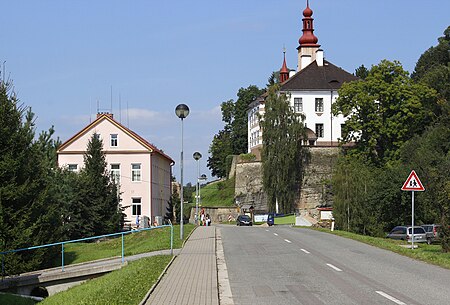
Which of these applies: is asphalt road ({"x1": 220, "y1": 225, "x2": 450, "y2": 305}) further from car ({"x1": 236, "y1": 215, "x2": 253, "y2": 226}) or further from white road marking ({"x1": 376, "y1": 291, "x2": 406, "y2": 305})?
car ({"x1": 236, "y1": 215, "x2": 253, "y2": 226})

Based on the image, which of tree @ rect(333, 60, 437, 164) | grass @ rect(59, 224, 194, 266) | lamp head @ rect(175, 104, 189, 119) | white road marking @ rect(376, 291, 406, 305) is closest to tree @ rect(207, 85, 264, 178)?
tree @ rect(333, 60, 437, 164)

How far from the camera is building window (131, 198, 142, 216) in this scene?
243ft

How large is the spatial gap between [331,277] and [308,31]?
287 feet

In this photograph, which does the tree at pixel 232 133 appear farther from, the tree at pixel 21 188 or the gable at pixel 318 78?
the tree at pixel 21 188

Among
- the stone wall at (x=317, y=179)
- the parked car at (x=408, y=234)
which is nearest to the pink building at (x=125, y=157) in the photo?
the stone wall at (x=317, y=179)

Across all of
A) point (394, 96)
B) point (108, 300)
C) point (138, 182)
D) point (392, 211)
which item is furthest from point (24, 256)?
point (394, 96)

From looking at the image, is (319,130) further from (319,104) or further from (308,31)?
(308,31)

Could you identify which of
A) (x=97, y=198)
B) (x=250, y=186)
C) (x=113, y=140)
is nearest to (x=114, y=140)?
(x=113, y=140)

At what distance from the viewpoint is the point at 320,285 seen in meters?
15.1

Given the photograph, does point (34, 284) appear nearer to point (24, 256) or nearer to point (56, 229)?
point (24, 256)

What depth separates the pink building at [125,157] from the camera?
243ft

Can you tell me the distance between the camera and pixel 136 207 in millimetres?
74438

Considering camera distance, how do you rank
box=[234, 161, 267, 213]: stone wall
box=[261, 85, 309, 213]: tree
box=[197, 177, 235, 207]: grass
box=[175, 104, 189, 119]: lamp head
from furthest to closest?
box=[197, 177, 235, 207]: grass < box=[234, 161, 267, 213]: stone wall < box=[261, 85, 309, 213]: tree < box=[175, 104, 189, 119]: lamp head

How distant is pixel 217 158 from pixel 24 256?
9534cm
